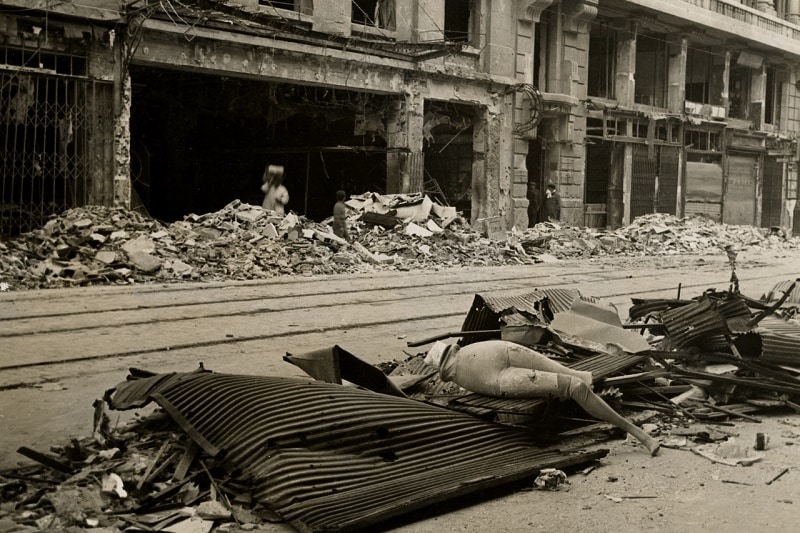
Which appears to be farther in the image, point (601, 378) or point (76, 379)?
Answer: point (76, 379)

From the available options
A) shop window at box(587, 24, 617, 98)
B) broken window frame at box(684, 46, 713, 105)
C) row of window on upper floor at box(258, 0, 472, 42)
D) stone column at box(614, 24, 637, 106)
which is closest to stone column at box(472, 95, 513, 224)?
row of window on upper floor at box(258, 0, 472, 42)

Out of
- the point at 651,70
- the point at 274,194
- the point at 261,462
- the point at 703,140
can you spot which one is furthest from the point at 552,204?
the point at 261,462

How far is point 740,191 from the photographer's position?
32500mm

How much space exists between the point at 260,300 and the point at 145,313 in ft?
5.63

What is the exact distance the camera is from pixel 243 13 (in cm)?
1543

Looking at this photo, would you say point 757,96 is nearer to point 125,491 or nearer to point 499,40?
point 499,40

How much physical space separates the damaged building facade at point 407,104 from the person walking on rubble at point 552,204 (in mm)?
489

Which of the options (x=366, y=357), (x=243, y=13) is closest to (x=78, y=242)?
(x=243, y=13)

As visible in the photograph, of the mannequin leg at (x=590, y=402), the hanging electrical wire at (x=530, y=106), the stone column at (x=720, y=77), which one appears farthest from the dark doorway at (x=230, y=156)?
the mannequin leg at (x=590, y=402)

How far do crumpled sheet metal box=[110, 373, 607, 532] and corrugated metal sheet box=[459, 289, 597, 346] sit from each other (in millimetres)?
1772

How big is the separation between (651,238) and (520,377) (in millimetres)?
20935

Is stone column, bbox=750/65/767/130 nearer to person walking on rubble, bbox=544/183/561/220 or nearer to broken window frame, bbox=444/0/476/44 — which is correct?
person walking on rubble, bbox=544/183/561/220

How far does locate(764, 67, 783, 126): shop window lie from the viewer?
114 ft

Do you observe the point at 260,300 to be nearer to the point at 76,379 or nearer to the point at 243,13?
the point at 76,379
